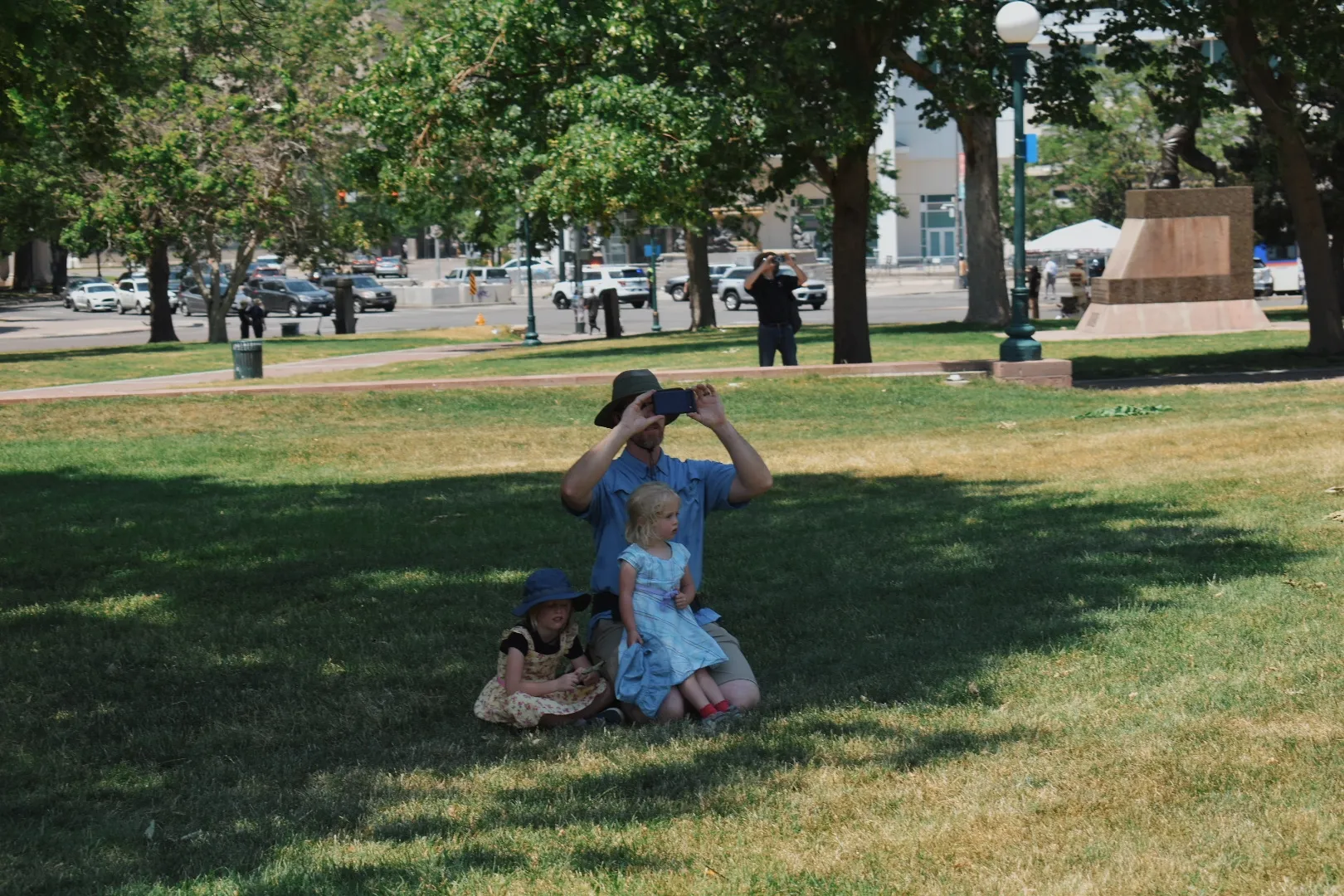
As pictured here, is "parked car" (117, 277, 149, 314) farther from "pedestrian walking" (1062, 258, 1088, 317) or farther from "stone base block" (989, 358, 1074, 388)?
"stone base block" (989, 358, 1074, 388)

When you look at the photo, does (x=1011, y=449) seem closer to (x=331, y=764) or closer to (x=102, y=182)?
(x=331, y=764)

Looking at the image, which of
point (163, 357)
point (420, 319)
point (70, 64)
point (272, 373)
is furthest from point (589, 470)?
point (420, 319)

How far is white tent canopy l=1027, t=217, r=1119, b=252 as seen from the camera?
157 feet

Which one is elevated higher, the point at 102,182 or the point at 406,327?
the point at 102,182

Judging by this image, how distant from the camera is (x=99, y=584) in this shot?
30.0ft

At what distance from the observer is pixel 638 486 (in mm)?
6285

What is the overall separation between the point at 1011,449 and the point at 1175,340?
47.8ft

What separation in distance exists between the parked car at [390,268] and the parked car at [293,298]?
115 feet

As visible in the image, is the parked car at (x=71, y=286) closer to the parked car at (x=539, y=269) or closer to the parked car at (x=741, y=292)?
the parked car at (x=539, y=269)

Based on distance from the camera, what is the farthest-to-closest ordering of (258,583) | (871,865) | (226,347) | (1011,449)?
(226,347)
(1011,449)
(258,583)
(871,865)

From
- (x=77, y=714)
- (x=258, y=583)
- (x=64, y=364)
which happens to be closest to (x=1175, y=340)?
(x=64, y=364)

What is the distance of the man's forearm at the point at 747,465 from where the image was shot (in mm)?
6270

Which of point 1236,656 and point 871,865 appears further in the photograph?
point 1236,656

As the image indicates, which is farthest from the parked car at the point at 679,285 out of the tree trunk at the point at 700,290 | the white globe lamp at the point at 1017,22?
the white globe lamp at the point at 1017,22
